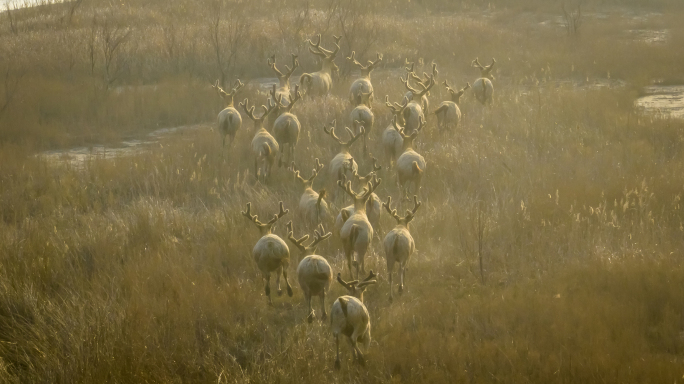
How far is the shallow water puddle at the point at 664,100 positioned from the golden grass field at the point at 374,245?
338 millimetres

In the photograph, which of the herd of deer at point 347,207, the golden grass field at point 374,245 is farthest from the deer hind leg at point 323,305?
the golden grass field at point 374,245

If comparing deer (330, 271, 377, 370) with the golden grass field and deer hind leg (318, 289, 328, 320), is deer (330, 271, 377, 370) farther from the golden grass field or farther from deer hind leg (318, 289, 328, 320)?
deer hind leg (318, 289, 328, 320)

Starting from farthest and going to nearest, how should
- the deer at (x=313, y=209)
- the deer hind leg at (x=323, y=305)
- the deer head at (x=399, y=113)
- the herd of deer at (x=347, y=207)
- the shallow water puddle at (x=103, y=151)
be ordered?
1. the shallow water puddle at (x=103, y=151)
2. the deer head at (x=399, y=113)
3. the deer at (x=313, y=209)
4. the deer hind leg at (x=323, y=305)
5. the herd of deer at (x=347, y=207)

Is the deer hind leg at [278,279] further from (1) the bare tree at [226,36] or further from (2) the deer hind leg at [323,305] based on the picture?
(1) the bare tree at [226,36]

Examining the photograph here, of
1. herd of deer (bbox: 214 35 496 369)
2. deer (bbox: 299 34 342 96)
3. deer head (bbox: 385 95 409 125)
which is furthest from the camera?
deer (bbox: 299 34 342 96)

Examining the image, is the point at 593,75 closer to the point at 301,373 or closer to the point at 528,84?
the point at 528,84

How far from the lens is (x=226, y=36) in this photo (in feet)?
54.0

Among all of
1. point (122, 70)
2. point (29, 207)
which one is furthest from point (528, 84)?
point (29, 207)

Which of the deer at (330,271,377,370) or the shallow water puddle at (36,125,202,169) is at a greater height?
the deer at (330,271,377,370)

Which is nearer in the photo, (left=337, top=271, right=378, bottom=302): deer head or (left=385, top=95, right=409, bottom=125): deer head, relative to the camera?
(left=337, top=271, right=378, bottom=302): deer head

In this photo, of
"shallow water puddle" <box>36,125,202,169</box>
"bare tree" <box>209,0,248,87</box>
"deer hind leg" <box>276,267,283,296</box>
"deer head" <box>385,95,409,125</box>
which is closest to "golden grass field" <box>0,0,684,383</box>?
"deer hind leg" <box>276,267,283,296</box>

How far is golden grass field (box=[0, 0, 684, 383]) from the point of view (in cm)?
426

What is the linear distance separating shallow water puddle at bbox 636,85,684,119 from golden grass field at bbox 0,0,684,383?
1.11 ft

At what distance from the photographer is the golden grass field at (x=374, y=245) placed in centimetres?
426
